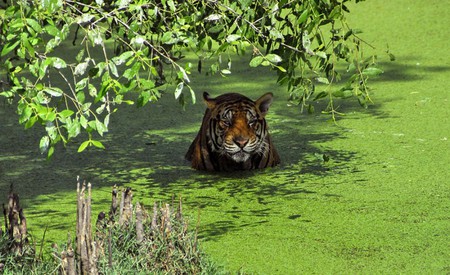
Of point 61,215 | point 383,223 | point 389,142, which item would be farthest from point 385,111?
point 61,215

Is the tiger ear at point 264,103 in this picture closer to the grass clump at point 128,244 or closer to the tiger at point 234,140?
the tiger at point 234,140

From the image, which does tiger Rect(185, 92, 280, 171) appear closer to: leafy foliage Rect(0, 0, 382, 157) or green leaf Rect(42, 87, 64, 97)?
leafy foliage Rect(0, 0, 382, 157)

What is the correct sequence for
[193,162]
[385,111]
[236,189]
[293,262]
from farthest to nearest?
[385,111]
[193,162]
[236,189]
[293,262]

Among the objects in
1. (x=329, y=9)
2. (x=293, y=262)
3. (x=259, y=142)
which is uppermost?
(x=329, y=9)

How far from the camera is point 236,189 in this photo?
18.1 feet

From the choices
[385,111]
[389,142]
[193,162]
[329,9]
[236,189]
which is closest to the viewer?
[329,9]

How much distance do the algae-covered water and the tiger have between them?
0.08 m

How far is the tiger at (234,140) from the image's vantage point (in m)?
5.80

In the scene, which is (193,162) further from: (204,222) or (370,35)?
(370,35)

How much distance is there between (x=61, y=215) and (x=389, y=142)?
2.19 meters

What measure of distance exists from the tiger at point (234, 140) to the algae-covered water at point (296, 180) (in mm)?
80

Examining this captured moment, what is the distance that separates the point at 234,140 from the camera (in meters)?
5.79

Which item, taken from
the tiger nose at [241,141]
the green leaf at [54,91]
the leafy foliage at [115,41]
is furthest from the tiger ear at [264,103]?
the green leaf at [54,91]

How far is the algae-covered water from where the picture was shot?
179 inches
